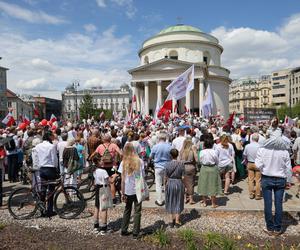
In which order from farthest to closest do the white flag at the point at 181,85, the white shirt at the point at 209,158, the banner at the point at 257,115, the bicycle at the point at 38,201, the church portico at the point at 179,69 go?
the church portico at the point at 179,69, the banner at the point at 257,115, the white flag at the point at 181,85, the white shirt at the point at 209,158, the bicycle at the point at 38,201

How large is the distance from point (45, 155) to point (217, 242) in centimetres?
455

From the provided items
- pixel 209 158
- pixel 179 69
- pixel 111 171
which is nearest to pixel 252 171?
pixel 209 158

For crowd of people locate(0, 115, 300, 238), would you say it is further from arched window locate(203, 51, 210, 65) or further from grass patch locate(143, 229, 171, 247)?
arched window locate(203, 51, 210, 65)

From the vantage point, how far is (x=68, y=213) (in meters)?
7.70

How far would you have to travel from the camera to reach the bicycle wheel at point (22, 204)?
7425 mm

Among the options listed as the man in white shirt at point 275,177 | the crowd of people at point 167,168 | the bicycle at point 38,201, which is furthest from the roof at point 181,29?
the man in white shirt at point 275,177

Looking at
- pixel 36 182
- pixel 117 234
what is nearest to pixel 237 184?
pixel 117 234

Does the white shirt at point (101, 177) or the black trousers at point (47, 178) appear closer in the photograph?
the white shirt at point (101, 177)

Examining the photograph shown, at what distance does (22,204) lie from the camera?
7.61 metres

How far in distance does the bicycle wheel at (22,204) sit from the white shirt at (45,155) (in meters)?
0.77

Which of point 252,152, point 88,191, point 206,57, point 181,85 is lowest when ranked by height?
point 88,191

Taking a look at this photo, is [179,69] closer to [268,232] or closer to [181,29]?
[181,29]

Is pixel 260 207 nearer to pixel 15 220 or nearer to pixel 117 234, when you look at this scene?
pixel 117 234

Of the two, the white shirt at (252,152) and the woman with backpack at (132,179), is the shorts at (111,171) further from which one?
the white shirt at (252,152)
